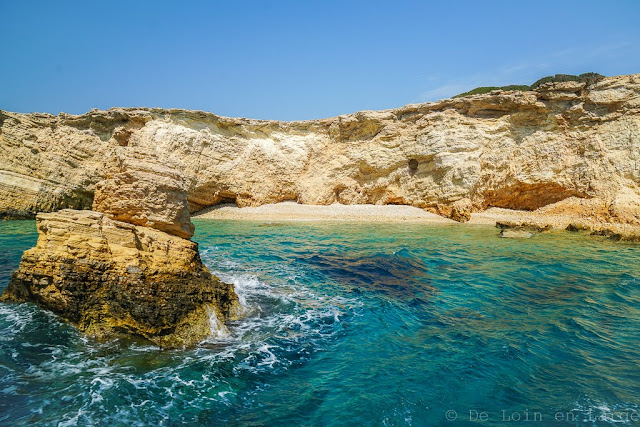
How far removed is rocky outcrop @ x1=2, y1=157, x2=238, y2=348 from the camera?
689 cm

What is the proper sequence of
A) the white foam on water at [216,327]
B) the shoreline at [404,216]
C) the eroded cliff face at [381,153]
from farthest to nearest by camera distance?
1. the eroded cliff face at [381,153]
2. the shoreline at [404,216]
3. the white foam on water at [216,327]

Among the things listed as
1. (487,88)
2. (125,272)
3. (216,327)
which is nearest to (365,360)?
(216,327)

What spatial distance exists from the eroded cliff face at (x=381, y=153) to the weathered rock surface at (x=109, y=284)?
22.6m

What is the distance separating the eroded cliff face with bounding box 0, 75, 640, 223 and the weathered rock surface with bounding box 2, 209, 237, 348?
891 inches

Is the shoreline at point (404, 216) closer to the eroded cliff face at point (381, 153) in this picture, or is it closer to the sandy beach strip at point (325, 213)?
the sandy beach strip at point (325, 213)

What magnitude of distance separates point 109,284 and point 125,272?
1.16ft

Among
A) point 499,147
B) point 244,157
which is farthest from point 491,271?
point 244,157

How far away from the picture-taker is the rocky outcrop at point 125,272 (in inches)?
271

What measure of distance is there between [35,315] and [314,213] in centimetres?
2417

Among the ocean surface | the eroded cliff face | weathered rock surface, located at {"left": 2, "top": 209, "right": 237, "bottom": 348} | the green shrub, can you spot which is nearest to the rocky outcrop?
weathered rock surface, located at {"left": 2, "top": 209, "right": 237, "bottom": 348}

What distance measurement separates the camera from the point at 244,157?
33.7 metres

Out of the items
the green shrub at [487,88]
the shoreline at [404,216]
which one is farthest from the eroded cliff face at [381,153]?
the green shrub at [487,88]

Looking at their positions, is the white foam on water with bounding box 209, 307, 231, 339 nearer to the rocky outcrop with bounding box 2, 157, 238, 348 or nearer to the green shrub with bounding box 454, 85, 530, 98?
the rocky outcrop with bounding box 2, 157, 238, 348

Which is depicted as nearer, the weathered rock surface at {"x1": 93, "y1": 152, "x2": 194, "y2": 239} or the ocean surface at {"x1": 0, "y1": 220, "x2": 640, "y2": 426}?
the ocean surface at {"x1": 0, "y1": 220, "x2": 640, "y2": 426}
